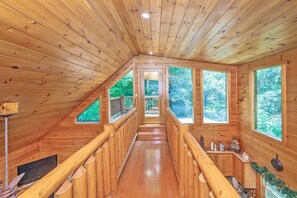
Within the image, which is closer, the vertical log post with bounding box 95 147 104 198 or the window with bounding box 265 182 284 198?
the vertical log post with bounding box 95 147 104 198

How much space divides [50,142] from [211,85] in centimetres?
518

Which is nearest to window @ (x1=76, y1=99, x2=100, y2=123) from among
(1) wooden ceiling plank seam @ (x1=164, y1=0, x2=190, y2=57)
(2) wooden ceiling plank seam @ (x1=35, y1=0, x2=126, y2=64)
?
(2) wooden ceiling plank seam @ (x1=35, y1=0, x2=126, y2=64)

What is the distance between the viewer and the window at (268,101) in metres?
4.21

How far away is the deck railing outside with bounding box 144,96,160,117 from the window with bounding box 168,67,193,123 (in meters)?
0.44

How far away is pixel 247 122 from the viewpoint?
18.1 feet

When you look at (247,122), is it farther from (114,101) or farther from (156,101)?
(114,101)

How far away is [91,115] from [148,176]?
3.75m

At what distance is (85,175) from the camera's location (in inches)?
56.1

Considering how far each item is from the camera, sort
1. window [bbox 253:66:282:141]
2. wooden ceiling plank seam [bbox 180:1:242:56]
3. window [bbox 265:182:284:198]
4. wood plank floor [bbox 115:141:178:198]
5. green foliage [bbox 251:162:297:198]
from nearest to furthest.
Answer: wooden ceiling plank seam [bbox 180:1:242:56] < wood plank floor [bbox 115:141:178:198] < green foliage [bbox 251:162:297:198] < window [bbox 265:182:284:198] < window [bbox 253:66:282:141]

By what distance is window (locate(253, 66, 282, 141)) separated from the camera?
13.8 feet

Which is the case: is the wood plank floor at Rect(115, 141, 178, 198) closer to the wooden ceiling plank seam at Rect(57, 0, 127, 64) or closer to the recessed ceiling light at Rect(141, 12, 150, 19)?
the wooden ceiling plank seam at Rect(57, 0, 127, 64)

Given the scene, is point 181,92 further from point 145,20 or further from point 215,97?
point 145,20

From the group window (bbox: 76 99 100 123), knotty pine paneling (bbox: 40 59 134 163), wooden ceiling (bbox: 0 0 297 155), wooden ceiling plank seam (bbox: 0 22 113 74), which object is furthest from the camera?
window (bbox: 76 99 100 123)

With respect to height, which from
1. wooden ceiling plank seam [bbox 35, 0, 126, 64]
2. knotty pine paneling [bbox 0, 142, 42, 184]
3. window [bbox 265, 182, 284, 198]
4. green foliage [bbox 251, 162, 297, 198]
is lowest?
window [bbox 265, 182, 284, 198]
